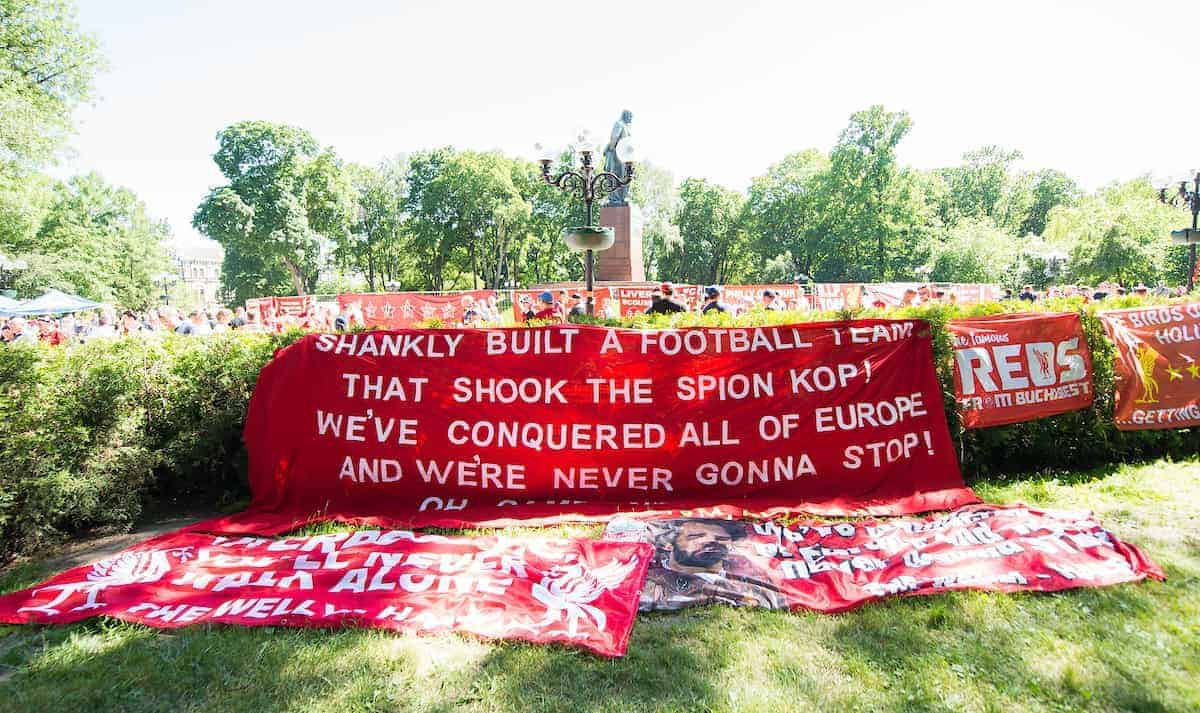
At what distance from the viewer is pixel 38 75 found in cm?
1847

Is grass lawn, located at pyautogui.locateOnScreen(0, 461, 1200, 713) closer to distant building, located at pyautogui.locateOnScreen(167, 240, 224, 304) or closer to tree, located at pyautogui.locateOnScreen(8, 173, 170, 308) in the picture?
tree, located at pyautogui.locateOnScreen(8, 173, 170, 308)

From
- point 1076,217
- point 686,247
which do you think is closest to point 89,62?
point 686,247

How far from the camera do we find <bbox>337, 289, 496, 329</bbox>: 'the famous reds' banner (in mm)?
23438

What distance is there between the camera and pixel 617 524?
14.4 feet

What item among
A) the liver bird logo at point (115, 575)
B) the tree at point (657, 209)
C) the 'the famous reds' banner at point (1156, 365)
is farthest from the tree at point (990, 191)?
the liver bird logo at point (115, 575)

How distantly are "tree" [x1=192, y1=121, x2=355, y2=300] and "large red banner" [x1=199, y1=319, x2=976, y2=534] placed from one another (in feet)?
136

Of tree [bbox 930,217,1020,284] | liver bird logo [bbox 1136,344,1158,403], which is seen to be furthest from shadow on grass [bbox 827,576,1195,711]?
tree [bbox 930,217,1020,284]

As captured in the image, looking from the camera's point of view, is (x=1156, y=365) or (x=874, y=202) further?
(x=874, y=202)

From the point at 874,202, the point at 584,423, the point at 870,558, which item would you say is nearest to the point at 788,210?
the point at 874,202

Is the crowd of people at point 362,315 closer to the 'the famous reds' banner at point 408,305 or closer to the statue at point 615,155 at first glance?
the 'the famous reds' banner at point 408,305

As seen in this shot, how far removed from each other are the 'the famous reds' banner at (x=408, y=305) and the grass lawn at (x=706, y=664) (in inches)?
781

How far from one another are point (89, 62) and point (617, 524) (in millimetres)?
24222

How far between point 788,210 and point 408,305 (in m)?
38.6

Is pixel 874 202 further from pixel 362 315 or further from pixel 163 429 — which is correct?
pixel 163 429
